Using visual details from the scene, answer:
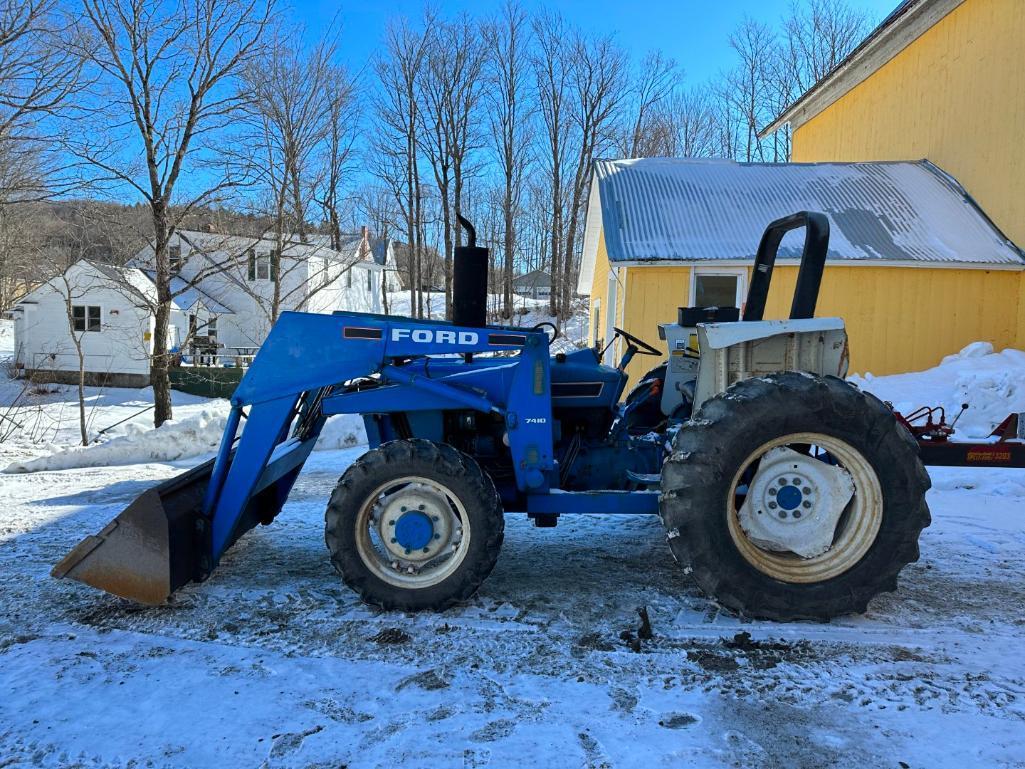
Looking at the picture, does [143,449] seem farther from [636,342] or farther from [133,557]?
[636,342]

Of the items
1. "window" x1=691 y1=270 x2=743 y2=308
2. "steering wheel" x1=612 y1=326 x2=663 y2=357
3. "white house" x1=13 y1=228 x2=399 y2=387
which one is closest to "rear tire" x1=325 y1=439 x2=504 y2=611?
"steering wheel" x1=612 y1=326 x2=663 y2=357

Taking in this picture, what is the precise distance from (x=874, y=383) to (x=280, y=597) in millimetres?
9944

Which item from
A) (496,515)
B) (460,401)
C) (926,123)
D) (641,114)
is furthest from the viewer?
(641,114)

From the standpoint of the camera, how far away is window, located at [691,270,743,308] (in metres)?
12.0

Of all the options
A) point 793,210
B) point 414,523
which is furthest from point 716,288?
point 414,523

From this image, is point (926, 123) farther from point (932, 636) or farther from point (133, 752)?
point (133, 752)

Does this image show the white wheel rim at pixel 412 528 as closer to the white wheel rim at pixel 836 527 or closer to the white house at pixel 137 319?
the white wheel rim at pixel 836 527

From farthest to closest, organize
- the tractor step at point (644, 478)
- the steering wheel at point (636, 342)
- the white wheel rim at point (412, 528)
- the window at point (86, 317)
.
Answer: the window at point (86, 317), the steering wheel at point (636, 342), the tractor step at point (644, 478), the white wheel rim at point (412, 528)

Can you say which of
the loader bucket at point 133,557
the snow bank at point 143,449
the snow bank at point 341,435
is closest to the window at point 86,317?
the snow bank at point 143,449

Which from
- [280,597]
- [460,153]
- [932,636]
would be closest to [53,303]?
[460,153]

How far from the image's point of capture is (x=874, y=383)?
36.1 feet

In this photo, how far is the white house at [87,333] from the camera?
28.0 m

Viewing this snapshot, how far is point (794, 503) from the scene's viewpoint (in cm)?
360

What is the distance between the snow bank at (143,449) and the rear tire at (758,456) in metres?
7.48
